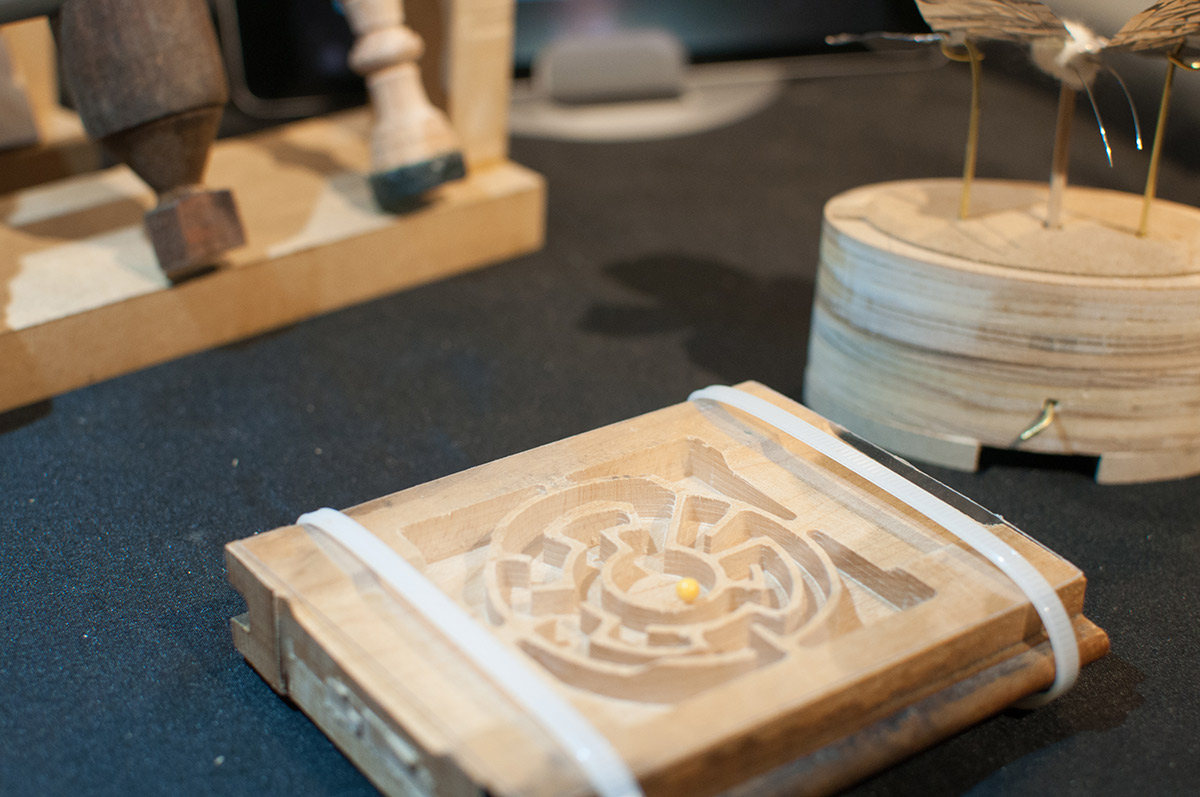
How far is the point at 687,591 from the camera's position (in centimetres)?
72

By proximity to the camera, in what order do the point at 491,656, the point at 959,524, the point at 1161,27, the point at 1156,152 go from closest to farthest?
the point at 491,656 < the point at 959,524 < the point at 1161,27 < the point at 1156,152

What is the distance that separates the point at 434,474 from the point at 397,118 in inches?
20.0

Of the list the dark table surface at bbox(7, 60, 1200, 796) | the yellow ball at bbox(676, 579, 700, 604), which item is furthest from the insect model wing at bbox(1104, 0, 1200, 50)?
the yellow ball at bbox(676, 579, 700, 604)

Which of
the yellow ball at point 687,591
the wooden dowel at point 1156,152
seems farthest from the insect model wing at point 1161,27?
the yellow ball at point 687,591

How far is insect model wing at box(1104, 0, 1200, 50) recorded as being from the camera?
894mm

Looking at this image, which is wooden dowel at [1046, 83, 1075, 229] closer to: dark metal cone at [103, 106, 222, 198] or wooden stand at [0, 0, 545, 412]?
wooden stand at [0, 0, 545, 412]

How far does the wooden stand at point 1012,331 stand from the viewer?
95cm

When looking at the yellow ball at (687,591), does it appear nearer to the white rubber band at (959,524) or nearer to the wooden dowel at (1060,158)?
the white rubber band at (959,524)

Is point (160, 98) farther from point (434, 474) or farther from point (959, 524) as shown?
point (959, 524)

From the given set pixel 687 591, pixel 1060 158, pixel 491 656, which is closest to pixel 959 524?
pixel 687 591

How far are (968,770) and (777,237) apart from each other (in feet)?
3.13

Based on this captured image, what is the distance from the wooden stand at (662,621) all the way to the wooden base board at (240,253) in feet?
1.59

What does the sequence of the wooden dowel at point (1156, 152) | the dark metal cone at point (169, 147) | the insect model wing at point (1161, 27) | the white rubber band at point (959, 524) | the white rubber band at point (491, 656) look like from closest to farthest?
the white rubber band at point (491, 656), the white rubber band at point (959, 524), the insect model wing at point (1161, 27), the wooden dowel at point (1156, 152), the dark metal cone at point (169, 147)

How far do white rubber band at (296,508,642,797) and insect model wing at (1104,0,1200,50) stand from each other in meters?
0.71
